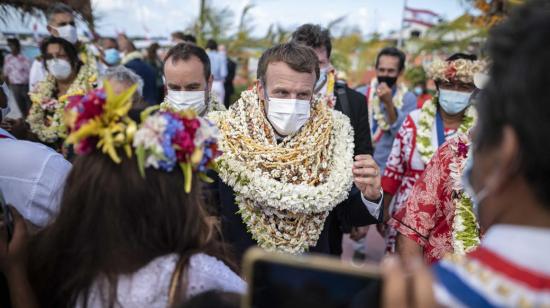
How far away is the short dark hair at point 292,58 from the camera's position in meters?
2.61

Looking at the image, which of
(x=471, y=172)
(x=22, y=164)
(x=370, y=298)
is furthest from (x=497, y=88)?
(x=22, y=164)

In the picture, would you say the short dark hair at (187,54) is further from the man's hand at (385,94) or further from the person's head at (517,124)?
the person's head at (517,124)

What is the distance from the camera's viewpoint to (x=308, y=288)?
991 millimetres

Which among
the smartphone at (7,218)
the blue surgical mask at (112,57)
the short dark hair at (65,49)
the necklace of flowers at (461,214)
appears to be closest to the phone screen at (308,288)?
the smartphone at (7,218)

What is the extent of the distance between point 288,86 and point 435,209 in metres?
1.06

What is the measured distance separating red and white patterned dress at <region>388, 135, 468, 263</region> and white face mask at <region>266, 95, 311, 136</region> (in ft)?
2.52

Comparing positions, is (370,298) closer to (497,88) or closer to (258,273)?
(258,273)

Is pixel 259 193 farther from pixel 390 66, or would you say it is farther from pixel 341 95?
pixel 390 66

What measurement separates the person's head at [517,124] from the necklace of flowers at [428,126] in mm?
2620

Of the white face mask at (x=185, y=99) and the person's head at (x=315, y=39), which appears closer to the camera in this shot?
the white face mask at (x=185, y=99)

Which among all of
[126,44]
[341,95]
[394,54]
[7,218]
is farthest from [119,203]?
[126,44]

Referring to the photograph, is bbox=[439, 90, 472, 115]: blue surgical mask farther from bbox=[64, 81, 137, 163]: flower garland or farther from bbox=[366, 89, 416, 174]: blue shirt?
bbox=[64, 81, 137, 163]: flower garland

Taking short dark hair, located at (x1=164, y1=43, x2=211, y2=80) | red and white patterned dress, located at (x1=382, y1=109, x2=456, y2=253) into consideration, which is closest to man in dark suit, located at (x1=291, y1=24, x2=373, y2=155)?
red and white patterned dress, located at (x1=382, y1=109, x2=456, y2=253)

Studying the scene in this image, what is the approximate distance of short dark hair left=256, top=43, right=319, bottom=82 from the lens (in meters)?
2.61
